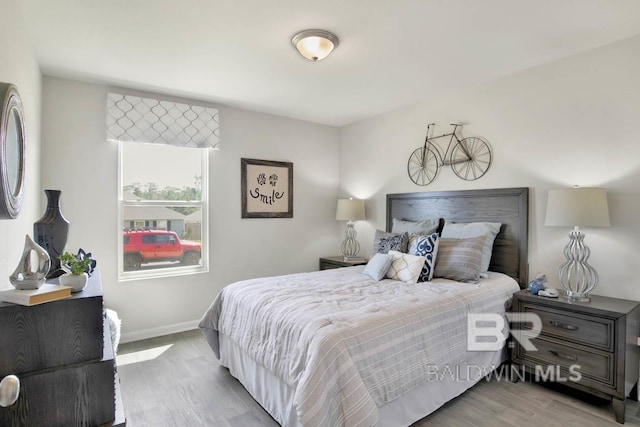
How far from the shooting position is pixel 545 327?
8.19 ft

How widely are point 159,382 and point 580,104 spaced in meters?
3.93

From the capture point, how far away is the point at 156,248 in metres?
3.66

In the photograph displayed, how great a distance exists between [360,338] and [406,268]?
1.22m

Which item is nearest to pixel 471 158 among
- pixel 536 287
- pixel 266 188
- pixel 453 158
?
pixel 453 158

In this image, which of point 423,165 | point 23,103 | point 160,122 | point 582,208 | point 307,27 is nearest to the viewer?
point 23,103

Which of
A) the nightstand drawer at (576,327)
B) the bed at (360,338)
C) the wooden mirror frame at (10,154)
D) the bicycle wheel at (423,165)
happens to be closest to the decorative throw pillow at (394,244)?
the bed at (360,338)

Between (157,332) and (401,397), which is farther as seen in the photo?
(157,332)

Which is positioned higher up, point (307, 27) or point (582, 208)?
point (307, 27)

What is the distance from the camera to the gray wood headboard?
300 centimetres

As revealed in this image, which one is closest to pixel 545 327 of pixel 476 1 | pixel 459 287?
pixel 459 287

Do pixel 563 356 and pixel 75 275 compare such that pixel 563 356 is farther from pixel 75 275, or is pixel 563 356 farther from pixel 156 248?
pixel 156 248

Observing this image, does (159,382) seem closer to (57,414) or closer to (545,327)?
(57,414)

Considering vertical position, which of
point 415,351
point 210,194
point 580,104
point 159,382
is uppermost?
point 580,104

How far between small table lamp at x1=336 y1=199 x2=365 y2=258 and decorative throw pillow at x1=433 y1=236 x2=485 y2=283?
4.79 feet
